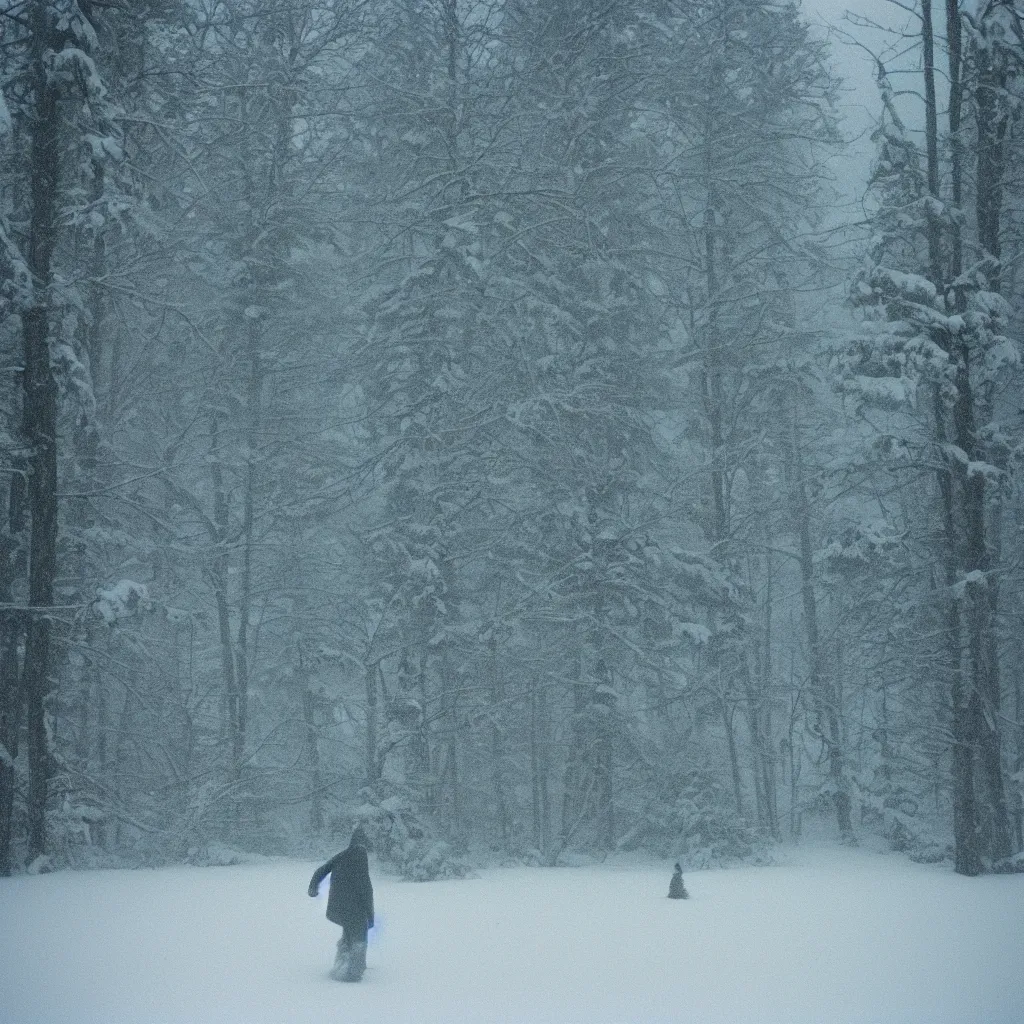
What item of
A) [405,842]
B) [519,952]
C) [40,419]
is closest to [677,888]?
[519,952]

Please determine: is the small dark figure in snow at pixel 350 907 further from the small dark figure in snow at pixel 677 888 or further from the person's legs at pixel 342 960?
the small dark figure in snow at pixel 677 888

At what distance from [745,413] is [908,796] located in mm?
8662

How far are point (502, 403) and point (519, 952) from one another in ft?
35.9

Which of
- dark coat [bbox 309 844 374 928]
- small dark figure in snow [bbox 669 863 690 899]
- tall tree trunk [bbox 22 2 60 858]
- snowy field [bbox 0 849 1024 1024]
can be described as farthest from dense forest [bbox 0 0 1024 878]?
dark coat [bbox 309 844 374 928]

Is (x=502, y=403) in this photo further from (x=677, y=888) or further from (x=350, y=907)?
(x=350, y=907)

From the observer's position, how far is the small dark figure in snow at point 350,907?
869 cm

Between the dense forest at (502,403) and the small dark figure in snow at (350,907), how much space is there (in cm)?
620

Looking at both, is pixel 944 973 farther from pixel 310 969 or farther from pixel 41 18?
pixel 41 18

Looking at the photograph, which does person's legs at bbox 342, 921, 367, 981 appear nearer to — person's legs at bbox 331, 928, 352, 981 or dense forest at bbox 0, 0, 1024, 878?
person's legs at bbox 331, 928, 352, 981

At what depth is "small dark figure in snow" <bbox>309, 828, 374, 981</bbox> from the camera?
28.5 feet

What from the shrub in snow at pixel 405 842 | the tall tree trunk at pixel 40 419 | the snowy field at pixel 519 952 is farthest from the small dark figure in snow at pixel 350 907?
the tall tree trunk at pixel 40 419

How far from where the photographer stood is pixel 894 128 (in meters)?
16.0

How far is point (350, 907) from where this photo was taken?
888 centimetres

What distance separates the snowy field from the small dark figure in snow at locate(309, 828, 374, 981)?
0.83 ft
